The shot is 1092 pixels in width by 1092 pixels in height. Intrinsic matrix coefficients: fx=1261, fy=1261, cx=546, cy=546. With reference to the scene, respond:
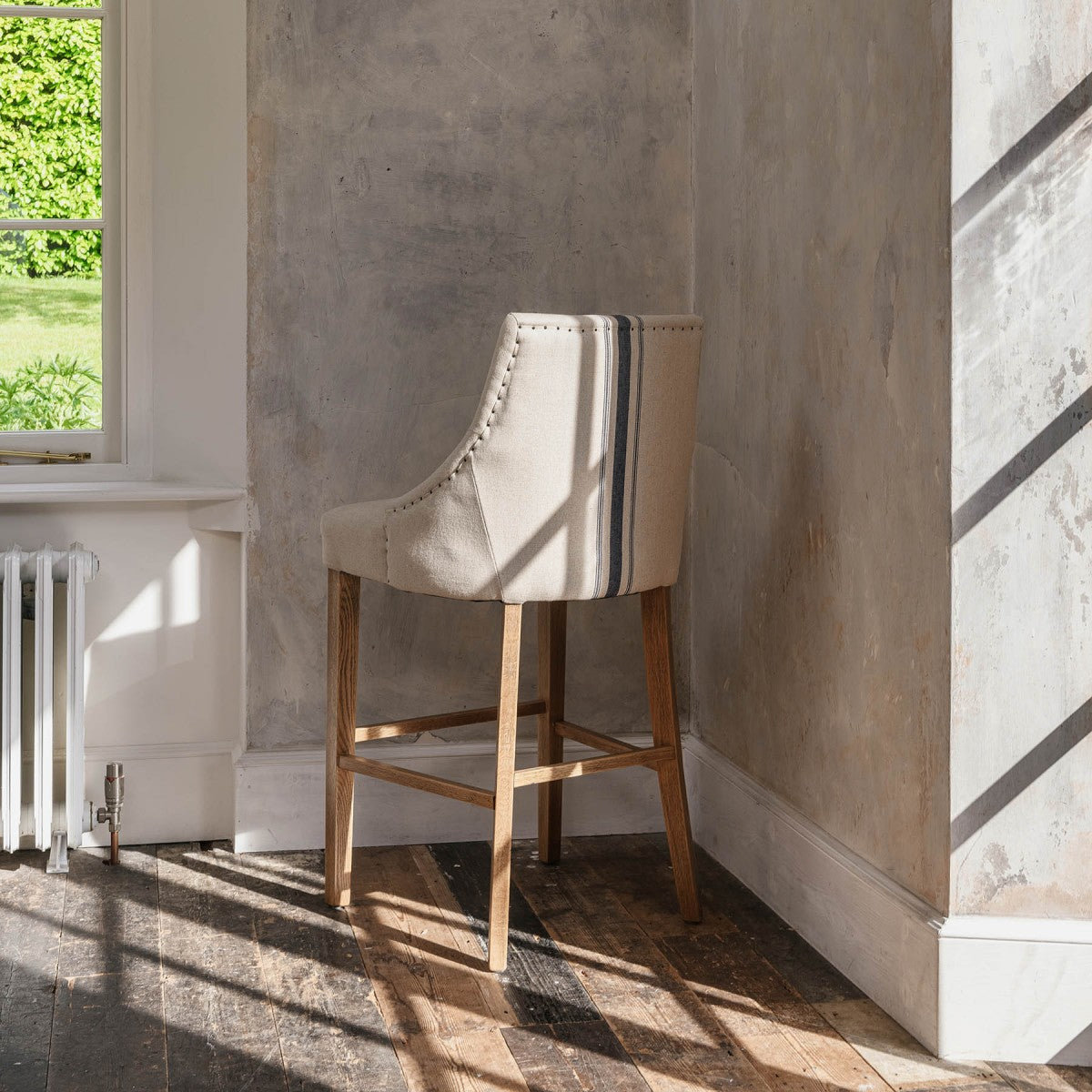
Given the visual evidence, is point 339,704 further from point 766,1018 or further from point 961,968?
point 961,968

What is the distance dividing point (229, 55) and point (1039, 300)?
1.76 meters

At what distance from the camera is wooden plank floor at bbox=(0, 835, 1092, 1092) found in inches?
70.3

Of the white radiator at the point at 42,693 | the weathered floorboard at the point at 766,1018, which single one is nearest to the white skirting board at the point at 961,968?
the weathered floorboard at the point at 766,1018

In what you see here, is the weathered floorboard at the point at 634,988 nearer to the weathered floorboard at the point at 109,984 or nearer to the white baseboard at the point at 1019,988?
the white baseboard at the point at 1019,988

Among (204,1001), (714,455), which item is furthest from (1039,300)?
(204,1001)

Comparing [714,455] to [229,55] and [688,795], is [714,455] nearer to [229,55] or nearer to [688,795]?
[688,795]

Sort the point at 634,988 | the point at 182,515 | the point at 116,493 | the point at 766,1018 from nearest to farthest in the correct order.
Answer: the point at 766,1018, the point at 634,988, the point at 116,493, the point at 182,515

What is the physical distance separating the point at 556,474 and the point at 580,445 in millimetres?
63

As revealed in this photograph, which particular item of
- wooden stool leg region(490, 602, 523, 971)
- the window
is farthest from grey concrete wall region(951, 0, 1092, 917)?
the window

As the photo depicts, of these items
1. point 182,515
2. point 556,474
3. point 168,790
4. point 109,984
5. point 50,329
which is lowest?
point 109,984

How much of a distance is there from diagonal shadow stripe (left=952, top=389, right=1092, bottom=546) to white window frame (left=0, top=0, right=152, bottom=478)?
1.83 metres

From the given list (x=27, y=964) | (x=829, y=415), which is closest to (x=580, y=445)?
(x=829, y=415)

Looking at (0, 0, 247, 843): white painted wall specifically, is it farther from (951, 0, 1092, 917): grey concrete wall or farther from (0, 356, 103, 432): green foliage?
(951, 0, 1092, 917): grey concrete wall

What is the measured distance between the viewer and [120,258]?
112 inches
